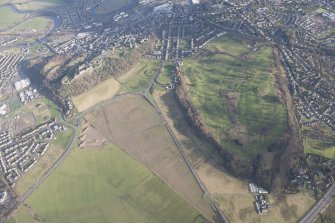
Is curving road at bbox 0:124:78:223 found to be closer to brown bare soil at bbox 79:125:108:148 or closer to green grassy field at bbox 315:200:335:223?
brown bare soil at bbox 79:125:108:148

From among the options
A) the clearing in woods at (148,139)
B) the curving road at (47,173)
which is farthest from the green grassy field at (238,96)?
the curving road at (47,173)

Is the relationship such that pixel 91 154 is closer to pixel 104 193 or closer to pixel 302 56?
pixel 104 193

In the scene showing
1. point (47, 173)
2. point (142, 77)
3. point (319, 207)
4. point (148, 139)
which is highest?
point (142, 77)

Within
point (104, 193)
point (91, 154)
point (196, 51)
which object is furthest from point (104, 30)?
point (104, 193)

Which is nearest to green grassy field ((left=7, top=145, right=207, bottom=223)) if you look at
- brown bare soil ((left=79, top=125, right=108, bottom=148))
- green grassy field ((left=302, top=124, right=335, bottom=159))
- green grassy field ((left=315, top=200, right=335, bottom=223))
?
brown bare soil ((left=79, top=125, right=108, bottom=148))

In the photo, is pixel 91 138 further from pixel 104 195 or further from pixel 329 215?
pixel 329 215

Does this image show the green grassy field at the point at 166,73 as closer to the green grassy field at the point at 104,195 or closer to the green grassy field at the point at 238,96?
the green grassy field at the point at 238,96

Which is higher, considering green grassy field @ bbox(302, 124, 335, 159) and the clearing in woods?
the clearing in woods

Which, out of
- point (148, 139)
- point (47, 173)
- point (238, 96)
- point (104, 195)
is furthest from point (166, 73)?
point (47, 173)
